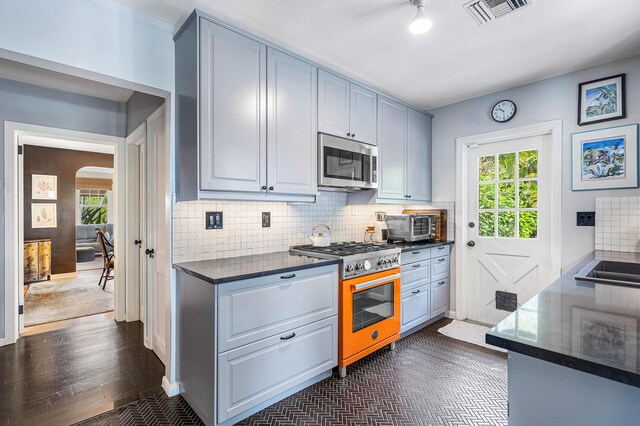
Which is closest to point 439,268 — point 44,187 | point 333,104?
point 333,104

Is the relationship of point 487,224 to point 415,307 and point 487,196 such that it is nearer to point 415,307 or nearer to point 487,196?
point 487,196

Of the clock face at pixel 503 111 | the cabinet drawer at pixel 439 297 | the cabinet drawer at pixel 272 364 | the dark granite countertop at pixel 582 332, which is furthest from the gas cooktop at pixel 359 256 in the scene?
the clock face at pixel 503 111

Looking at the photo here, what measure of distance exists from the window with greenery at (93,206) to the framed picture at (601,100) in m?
10.5

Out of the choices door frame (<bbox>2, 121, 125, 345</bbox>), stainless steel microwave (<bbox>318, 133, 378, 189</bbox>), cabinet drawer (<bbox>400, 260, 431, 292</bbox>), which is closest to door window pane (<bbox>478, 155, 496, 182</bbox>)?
cabinet drawer (<bbox>400, 260, 431, 292</bbox>)

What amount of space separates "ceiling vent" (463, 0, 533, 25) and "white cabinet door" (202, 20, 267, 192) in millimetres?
1400

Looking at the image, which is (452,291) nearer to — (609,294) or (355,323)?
(355,323)

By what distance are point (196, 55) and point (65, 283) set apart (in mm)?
5489

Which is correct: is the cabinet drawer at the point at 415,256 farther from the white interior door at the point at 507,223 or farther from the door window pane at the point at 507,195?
the door window pane at the point at 507,195

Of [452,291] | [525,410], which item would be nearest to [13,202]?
[525,410]

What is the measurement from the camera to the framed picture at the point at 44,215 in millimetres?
5554

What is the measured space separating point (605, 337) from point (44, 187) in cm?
754

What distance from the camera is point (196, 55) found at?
76.2 inches

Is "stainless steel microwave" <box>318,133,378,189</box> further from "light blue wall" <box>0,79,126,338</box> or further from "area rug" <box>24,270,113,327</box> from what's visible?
"area rug" <box>24,270,113,327</box>

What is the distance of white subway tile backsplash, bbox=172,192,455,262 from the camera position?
88.3 inches
